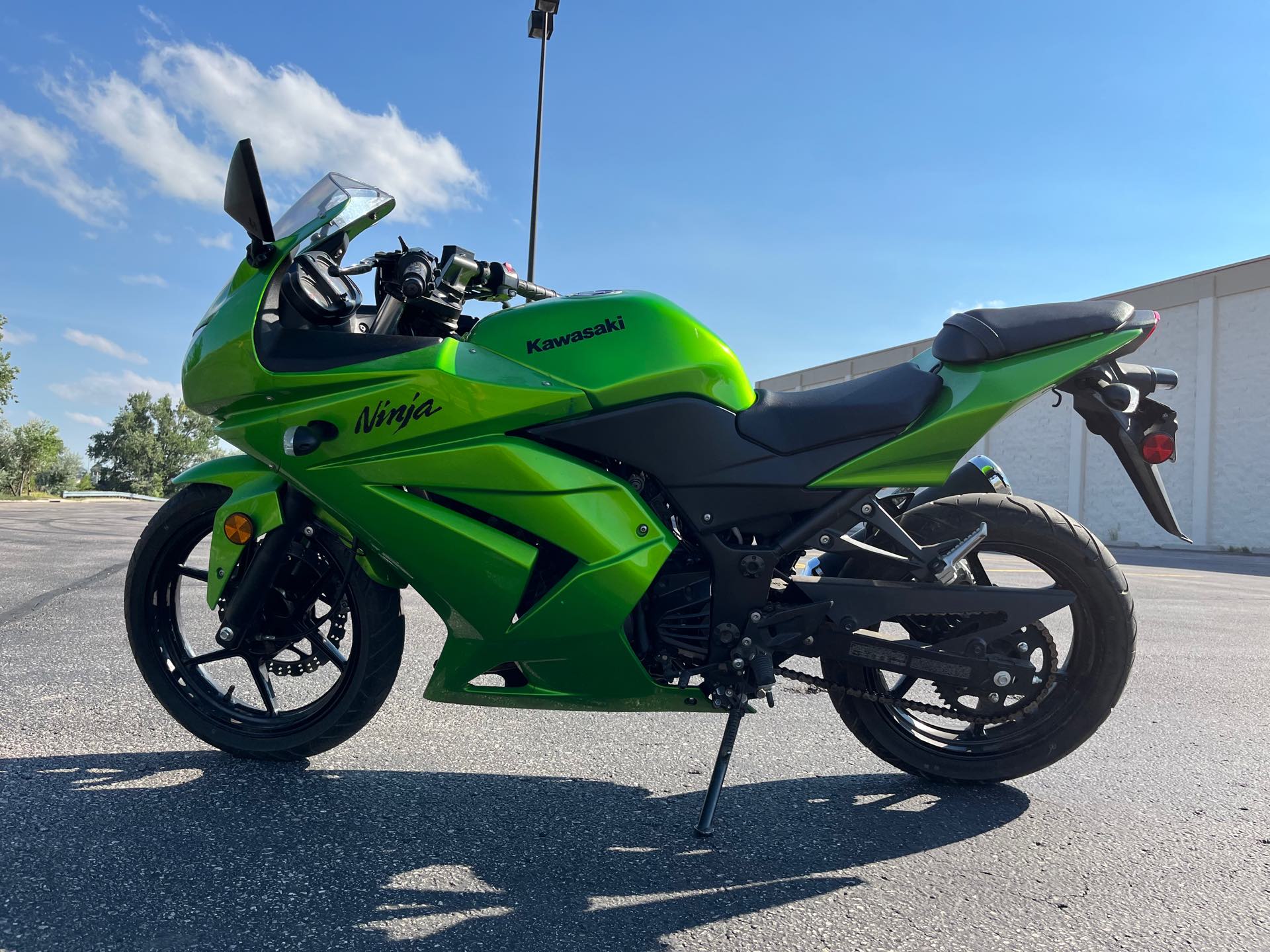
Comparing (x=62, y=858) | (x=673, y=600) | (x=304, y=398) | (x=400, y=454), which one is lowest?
(x=62, y=858)

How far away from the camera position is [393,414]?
225 centimetres

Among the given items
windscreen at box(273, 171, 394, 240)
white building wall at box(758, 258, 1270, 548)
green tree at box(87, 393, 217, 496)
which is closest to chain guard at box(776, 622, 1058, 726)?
windscreen at box(273, 171, 394, 240)

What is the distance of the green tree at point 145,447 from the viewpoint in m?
72.3

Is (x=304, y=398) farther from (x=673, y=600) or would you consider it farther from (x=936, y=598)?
(x=936, y=598)

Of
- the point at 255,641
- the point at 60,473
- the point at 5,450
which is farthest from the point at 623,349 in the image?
the point at 60,473

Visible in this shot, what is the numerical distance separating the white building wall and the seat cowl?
20747mm

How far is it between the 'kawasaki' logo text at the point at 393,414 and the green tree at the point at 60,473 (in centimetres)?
6385

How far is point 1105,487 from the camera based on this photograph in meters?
25.7

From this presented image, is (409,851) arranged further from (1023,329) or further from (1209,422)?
(1209,422)

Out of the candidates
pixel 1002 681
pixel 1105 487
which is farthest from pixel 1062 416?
pixel 1002 681

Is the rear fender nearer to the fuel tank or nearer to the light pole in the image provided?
the fuel tank

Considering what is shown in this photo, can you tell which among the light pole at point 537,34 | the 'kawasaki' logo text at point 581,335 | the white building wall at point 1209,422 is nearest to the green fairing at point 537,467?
the 'kawasaki' logo text at point 581,335

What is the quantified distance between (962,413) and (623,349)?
0.92 m

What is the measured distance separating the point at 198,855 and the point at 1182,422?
27.8m
